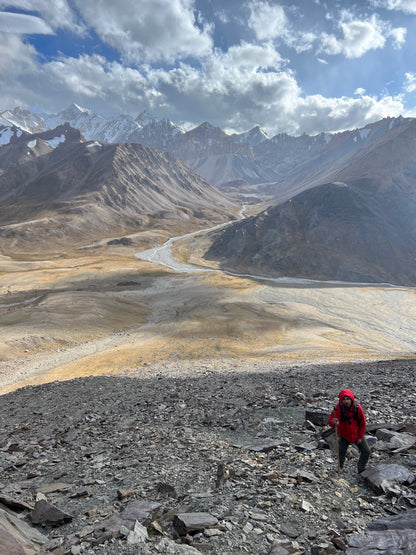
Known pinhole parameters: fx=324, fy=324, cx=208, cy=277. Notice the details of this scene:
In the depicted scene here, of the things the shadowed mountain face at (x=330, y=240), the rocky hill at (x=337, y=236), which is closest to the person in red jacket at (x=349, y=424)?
the rocky hill at (x=337, y=236)

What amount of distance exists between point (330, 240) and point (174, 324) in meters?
112

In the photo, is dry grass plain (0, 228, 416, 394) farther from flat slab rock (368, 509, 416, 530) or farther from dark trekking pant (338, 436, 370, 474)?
flat slab rock (368, 509, 416, 530)

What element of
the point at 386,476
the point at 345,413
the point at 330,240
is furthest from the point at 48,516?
the point at 330,240

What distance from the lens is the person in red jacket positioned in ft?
27.8

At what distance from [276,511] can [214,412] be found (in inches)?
322

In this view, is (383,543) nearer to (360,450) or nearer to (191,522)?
(360,450)

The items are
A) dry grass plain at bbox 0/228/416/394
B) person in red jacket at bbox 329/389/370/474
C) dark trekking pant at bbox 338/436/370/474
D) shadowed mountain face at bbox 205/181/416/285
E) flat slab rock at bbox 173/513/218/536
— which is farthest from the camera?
shadowed mountain face at bbox 205/181/416/285

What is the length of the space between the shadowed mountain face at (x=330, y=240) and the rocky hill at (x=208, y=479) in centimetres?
11960

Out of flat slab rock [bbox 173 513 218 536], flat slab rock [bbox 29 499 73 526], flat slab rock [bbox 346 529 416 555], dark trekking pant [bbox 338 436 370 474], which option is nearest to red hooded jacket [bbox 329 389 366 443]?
dark trekking pant [bbox 338 436 370 474]

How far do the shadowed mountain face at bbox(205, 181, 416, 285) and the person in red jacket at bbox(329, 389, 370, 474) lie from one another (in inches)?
4883

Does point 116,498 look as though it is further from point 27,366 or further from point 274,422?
point 27,366

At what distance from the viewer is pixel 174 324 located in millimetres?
55906

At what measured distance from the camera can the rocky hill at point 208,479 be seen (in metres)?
5.96

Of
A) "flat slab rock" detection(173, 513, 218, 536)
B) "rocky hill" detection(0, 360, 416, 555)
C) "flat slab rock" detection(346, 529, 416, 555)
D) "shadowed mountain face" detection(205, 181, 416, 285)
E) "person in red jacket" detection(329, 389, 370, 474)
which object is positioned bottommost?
"rocky hill" detection(0, 360, 416, 555)
